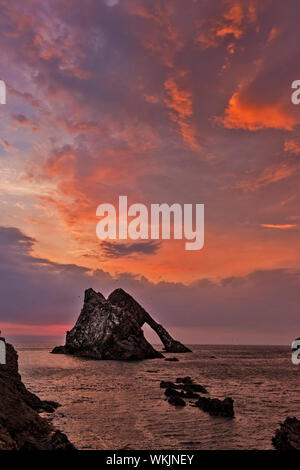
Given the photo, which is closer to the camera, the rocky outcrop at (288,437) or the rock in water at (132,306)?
the rocky outcrop at (288,437)

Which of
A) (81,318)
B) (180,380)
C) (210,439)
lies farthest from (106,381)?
(81,318)

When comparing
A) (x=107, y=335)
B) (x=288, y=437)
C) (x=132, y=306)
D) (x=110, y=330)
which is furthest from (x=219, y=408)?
(x=132, y=306)

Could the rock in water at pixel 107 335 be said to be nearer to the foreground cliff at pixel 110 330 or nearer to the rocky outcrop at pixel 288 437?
the foreground cliff at pixel 110 330

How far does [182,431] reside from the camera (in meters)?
25.3

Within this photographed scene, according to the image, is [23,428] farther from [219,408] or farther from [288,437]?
[219,408]

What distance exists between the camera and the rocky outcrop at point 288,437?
2070 centimetres

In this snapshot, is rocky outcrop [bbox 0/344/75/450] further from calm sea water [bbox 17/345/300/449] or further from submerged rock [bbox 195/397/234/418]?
submerged rock [bbox 195/397/234/418]

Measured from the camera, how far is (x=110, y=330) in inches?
4483

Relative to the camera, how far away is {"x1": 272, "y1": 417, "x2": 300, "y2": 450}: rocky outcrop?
67.9 ft

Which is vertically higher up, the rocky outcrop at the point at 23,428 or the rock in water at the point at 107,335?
the rocky outcrop at the point at 23,428

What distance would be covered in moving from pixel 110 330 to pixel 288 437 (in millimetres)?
97367

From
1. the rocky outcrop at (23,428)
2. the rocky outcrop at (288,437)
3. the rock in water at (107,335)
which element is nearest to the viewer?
the rocky outcrop at (23,428)

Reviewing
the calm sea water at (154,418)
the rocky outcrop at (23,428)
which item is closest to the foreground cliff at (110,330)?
the calm sea water at (154,418)
